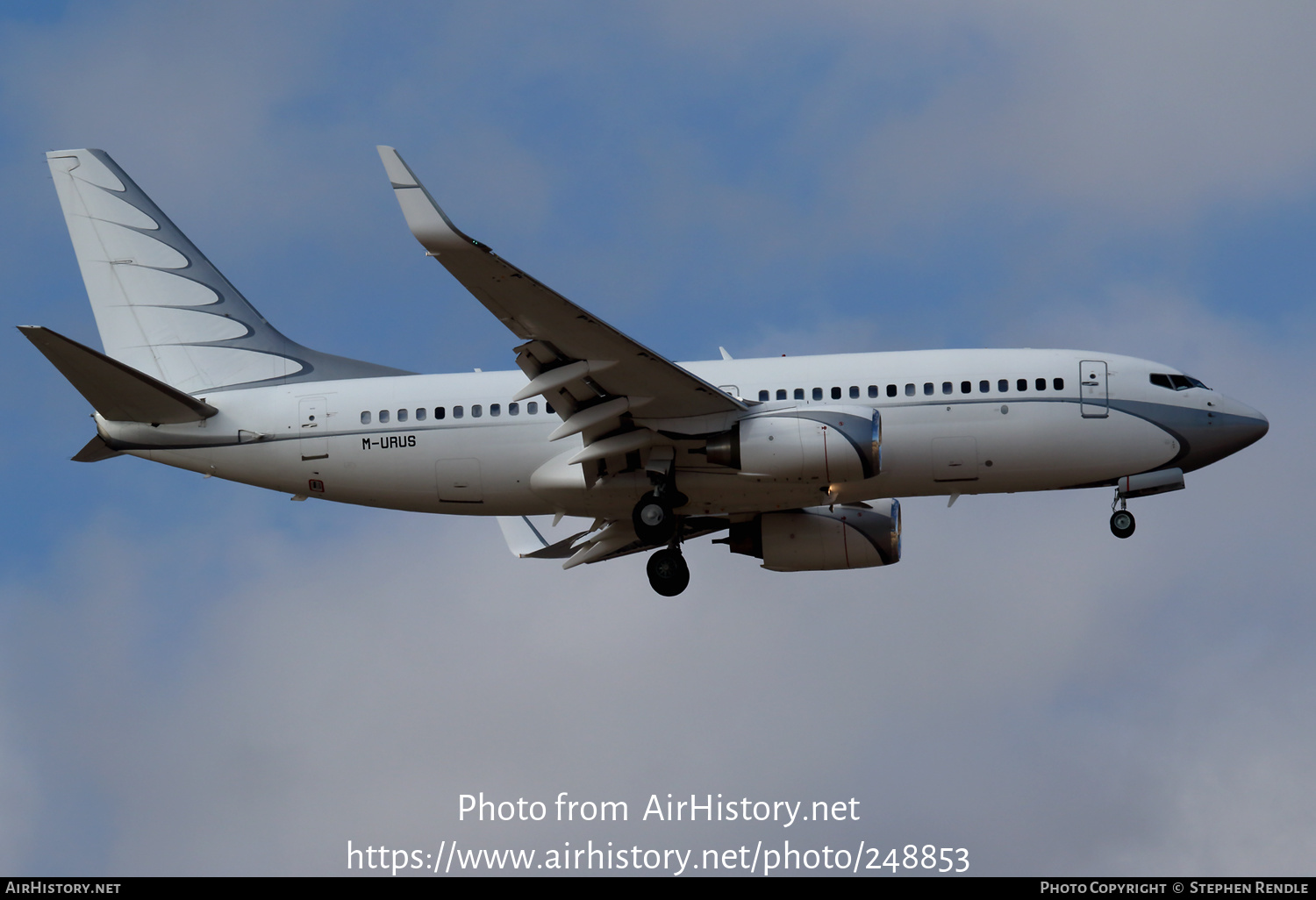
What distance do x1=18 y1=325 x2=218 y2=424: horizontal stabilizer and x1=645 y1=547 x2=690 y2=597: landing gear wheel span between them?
11324 millimetres

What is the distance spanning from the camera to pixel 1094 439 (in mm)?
34188

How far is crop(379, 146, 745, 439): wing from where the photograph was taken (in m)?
26.8

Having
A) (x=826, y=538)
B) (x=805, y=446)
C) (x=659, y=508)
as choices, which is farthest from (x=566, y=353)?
(x=826, y=538)

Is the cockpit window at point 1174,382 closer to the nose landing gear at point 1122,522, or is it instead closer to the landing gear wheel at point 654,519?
the nose landing gear at point 1122,522

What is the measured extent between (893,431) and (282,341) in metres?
16.0

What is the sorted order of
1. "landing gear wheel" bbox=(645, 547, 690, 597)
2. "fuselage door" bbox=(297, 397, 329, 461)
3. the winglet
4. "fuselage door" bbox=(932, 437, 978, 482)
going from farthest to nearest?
"landing gear wheel" bbox=(645, 547, 690, 597)
"fuselage door" bbox=(297, 397, 329, 461)
"fuselage door" bbox=(932, 437, 978, 482)
the winglet

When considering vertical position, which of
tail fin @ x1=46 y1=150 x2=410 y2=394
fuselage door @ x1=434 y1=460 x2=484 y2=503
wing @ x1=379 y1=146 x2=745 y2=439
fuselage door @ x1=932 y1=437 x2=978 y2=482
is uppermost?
tail fin @ x1=46 y1=150 x2=410 y2=394

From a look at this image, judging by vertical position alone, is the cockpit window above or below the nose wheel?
above

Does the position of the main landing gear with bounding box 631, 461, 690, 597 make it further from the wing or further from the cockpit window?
the cockpit window

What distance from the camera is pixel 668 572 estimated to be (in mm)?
35781

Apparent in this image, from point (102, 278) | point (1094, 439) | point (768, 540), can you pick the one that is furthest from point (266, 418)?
point (1094, 439)

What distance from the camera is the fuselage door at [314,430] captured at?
3506cm

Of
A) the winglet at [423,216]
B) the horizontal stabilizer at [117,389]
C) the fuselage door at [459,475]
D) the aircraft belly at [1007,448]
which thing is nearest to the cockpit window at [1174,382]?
the aircraft belly at [1007,448]

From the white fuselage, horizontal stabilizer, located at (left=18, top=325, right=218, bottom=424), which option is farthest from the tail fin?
horizontal stabilizer, located at (left=18, top=325, right=218, bottom=424)
